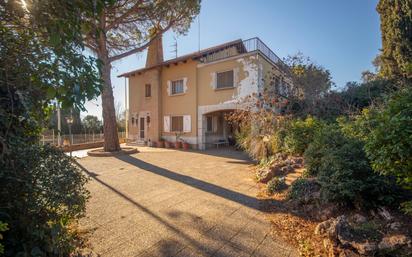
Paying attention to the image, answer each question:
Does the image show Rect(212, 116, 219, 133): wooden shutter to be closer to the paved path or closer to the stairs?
the stairs

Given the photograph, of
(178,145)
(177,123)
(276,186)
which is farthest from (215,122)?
(276,186)

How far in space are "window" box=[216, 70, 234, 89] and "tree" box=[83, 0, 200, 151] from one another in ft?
12.5

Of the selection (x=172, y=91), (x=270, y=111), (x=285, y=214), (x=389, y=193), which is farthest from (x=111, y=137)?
(x=389, y=193)

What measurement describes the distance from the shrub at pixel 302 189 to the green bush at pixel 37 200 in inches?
155

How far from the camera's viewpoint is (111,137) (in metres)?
12.9

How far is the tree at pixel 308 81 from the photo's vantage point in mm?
11594

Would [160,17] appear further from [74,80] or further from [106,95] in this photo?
[74,80]

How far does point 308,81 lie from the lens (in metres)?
12.6

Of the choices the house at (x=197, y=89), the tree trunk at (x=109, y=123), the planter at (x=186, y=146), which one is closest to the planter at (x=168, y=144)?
the house at (x=197, y=89)

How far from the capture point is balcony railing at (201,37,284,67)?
13.3m

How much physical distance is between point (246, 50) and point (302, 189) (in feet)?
39.2

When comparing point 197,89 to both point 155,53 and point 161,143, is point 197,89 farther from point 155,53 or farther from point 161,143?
point 155,53

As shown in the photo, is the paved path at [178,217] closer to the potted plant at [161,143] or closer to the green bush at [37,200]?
the green bush at [37,200]

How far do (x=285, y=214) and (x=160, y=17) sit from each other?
12.1m
